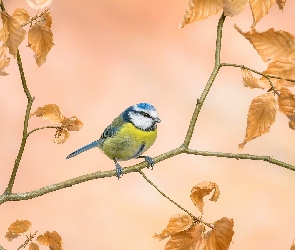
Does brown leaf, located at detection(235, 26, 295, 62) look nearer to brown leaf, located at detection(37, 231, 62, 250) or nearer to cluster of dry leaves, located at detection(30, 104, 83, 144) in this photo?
cluster of dry leaves, located at detection(30, 104, 83, 144)

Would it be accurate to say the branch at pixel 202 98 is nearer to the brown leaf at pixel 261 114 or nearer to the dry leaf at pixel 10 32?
the brown leaf at pixel 261 114

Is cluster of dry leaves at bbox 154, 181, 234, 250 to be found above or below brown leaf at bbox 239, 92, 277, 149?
below

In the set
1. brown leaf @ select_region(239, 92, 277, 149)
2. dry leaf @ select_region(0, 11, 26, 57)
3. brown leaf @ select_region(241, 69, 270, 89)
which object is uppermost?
brown leaf @ select_region(241, 69, 270, 89)

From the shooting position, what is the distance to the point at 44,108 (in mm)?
1020

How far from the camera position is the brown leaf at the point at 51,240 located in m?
0.99

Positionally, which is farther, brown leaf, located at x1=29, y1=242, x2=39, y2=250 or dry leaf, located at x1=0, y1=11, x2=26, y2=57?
brown leaf, located at x1=29, y1=242, x2=39, y2=250

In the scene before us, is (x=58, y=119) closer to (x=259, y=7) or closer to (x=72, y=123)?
(x=72, y=123)

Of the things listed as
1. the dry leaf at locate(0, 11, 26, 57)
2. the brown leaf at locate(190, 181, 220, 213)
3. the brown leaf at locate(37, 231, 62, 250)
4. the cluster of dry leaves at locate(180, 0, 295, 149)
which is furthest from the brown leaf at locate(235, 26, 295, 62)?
the brown leaf at locate(37, 231, 62, 250)

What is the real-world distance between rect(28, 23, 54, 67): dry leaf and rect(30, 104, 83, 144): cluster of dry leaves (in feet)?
0.45

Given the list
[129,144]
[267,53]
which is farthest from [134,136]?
[267,53]

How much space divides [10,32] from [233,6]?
0.34 meters

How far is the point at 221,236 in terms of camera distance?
83 centimetres

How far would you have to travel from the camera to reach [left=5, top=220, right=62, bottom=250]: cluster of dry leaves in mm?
987

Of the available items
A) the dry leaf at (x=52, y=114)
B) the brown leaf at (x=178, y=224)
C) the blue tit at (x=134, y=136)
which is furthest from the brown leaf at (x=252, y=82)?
the blue tit at (x=134, y=136)
